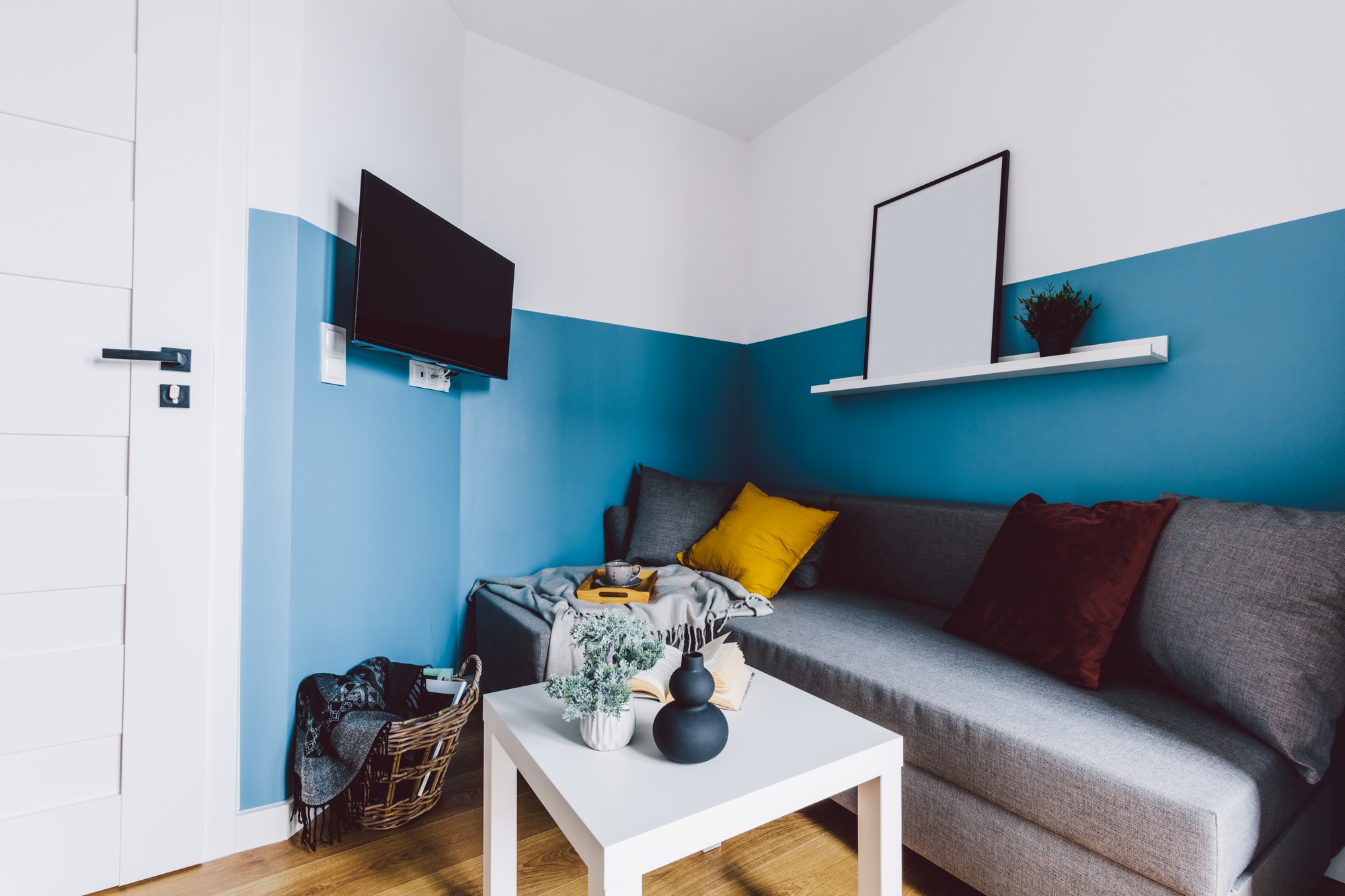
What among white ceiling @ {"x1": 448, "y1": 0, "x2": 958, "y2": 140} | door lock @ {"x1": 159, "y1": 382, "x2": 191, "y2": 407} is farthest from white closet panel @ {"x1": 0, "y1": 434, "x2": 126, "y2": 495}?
white ceiling @ {"x1": 448, "y1": 0, "x2": 958, "y2": 140}

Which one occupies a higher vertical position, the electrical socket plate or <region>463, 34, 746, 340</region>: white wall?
<region>463, 34, 746, 340</region>: white wall

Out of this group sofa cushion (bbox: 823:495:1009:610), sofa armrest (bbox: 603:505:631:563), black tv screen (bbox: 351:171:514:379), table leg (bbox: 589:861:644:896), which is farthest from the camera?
sofa armrest (bbox: 603:505:631:563)

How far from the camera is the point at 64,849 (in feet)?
4.47

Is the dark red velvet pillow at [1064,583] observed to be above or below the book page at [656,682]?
above

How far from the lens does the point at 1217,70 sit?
1725 mm

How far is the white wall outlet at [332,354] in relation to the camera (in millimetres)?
1726

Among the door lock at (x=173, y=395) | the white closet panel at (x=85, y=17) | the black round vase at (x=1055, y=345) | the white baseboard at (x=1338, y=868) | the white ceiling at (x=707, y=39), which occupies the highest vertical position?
the white ceiling at (x=707, y=39)

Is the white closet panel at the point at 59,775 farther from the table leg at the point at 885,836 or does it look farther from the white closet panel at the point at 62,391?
the table leg at the point at 885,836

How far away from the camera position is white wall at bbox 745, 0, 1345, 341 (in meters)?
1.60

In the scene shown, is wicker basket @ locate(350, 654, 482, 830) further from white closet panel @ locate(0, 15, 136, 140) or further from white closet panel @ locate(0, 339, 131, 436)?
white closet panel @ locate(0, 15, 136, 140)

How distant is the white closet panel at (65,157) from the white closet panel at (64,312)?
0.78 ft

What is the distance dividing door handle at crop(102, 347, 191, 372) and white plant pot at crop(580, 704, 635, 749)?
52.1 inches

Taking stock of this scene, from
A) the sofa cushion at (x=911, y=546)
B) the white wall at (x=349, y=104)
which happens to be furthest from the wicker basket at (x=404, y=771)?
the sofa cushion at (x=911, y=546)

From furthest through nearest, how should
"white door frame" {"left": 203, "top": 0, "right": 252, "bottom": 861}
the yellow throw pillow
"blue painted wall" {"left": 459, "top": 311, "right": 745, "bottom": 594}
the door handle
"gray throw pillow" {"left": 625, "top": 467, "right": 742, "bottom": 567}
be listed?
1. "gray throw pillow" {"left": 625, "top": 467, "right": 742, "bottom": 567}
2. "blue painted wall" {"left": 459, "top": 311, "right": 745, "bottom": 594}
3. the yellow throw pillow
4. "white door frame" {"left": 203, "top": 0, "right": 252, "bottom": 861}
5. the door handle
